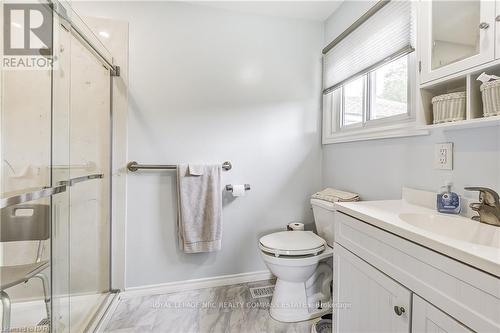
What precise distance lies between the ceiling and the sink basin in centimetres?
164

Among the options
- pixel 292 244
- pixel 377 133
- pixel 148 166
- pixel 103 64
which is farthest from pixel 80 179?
pixel 377 133

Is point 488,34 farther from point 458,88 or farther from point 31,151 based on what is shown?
point 31,151

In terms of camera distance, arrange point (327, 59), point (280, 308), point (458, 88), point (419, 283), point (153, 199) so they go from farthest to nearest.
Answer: point (327, 59) → point (153, 199) → point (280, 308) → point (458, 88) → point (419, 283)

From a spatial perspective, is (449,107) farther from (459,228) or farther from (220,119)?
(220,119)

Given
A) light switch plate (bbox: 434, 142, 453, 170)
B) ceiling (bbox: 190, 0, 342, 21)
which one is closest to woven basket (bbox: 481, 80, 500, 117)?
light switch plate (bbox: 434, 142, 453, 170)

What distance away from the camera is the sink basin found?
79 cm

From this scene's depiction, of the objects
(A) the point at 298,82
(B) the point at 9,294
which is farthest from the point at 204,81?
(B) the point at 9,294

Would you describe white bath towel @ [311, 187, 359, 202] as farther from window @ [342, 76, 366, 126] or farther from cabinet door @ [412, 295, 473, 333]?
cabinet door @ [412, 295, 473, 333]

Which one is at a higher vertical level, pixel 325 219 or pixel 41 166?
pixel 41 166

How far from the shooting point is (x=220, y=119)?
5.95 feet

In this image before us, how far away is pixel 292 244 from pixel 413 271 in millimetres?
813

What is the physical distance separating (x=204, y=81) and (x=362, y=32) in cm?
113

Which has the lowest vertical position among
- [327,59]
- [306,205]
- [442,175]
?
[306,205]

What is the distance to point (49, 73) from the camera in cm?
112
